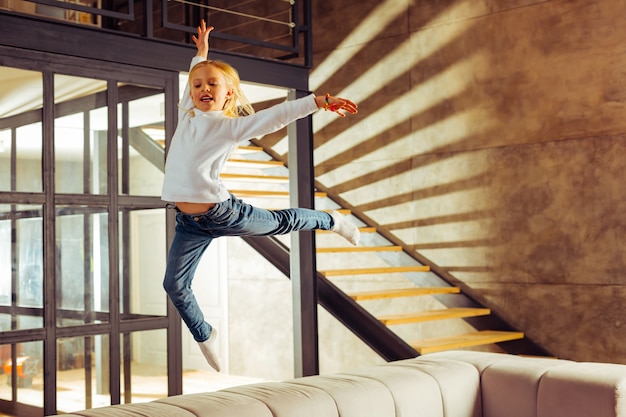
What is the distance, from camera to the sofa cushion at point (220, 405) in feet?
6.72

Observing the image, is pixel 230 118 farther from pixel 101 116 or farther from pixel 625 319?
pixel 625 319

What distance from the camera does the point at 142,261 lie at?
442 cm

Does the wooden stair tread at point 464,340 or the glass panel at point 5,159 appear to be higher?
the glass panel at point 5,159

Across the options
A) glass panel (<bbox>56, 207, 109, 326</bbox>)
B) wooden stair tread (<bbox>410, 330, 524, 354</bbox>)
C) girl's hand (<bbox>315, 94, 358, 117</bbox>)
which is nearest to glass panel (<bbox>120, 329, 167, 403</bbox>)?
glass panel (<bbox>56, 207, 109, 326</bbox>)

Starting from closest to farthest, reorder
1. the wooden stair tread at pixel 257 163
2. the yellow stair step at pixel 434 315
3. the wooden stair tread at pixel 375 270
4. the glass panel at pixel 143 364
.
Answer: the glass panel at pixel 143 364, the yellow stair step at pixel 434 315, the wooden stair tread at pixel 375 270, the wooden stair tread at pixel 257 163

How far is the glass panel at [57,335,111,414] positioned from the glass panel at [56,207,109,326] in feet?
0.37

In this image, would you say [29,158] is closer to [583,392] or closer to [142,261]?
[142,261]

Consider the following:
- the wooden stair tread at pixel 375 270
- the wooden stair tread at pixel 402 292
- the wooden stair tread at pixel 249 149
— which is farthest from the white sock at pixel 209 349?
the wooden stair tread at pixel 249 149

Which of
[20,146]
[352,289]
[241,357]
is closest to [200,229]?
[20,146]

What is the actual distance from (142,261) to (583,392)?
2.64 metres

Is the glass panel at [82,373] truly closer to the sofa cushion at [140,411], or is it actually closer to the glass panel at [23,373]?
the glass panel at [23,373]

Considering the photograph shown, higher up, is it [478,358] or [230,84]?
[230,84]

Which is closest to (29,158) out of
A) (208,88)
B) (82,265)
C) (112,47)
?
(82,265)

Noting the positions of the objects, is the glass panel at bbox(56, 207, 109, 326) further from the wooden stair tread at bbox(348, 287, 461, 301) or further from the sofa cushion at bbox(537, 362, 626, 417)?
the sofa cushion at bbox(537, 362, 626, 417)
